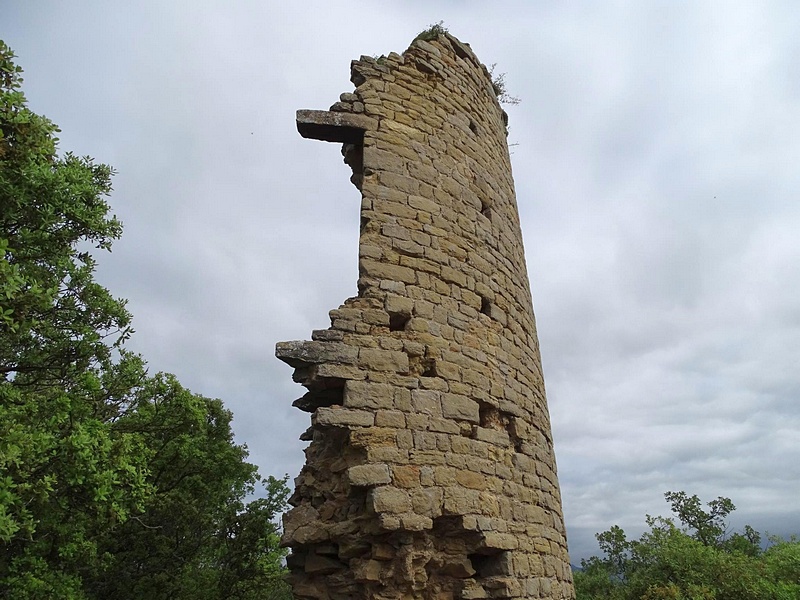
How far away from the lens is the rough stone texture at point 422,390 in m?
4.05

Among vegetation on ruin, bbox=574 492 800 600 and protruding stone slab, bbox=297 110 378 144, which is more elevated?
protruding stone slab, bbox=297 110 378 144

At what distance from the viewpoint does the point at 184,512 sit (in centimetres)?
988

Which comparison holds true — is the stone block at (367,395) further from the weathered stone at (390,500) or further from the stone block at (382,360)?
the weathered stone at (390,500)

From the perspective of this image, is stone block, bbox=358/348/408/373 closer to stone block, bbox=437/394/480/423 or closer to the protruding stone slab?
stone block, bbox=437/394/480/423

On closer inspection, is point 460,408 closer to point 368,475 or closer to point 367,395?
point 367,395

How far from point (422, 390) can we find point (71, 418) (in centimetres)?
373

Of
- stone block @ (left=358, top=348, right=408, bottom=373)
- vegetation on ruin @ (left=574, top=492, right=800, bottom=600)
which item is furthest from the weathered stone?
vegetation on ruin @ (left=574, top=492, right=800, bottom=600)

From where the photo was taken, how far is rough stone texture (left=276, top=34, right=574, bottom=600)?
4055 mm

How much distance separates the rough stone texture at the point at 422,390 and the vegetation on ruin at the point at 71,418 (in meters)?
2.31

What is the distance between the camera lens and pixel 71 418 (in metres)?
5.48

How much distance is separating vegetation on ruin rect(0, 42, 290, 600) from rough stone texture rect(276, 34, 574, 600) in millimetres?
2311

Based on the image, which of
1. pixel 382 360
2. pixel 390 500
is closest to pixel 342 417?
pixel 382 360

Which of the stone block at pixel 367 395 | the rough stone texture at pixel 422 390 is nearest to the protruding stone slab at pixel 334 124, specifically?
the rough stone texture at pixel 422 390

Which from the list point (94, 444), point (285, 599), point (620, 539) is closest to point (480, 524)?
point (94, 444)
